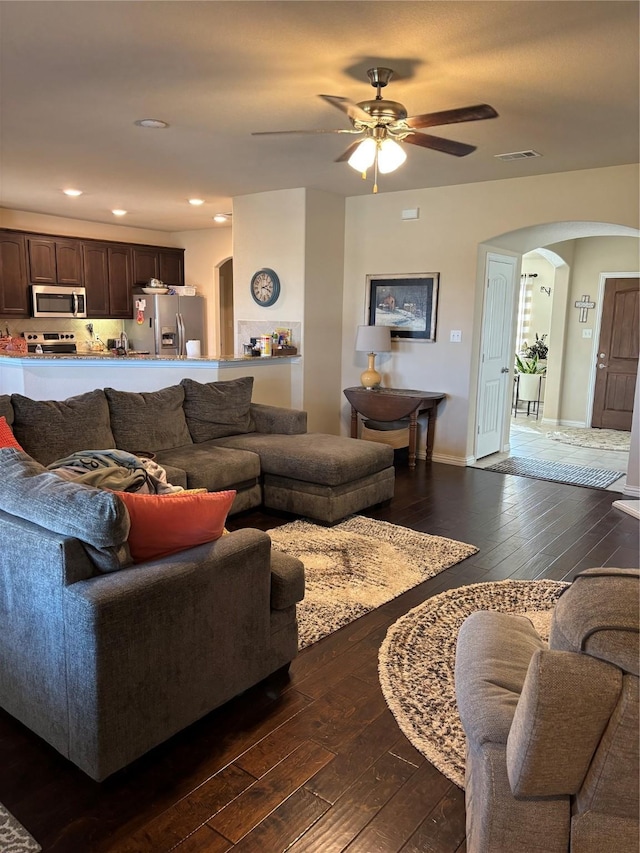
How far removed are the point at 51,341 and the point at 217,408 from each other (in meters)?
→ 4.23

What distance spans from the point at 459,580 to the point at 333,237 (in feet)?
13.7

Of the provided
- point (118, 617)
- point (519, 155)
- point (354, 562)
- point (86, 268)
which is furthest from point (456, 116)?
point (86, 268)

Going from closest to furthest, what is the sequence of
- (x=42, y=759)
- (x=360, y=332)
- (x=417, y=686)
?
(x=42, y=759), (x=417, y=686), (x=360, y=332)

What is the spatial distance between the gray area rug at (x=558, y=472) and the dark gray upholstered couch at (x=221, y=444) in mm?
1801

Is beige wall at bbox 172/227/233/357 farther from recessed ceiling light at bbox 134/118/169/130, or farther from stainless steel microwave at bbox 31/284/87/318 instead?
recessed ceiling light at bbox 134/118/169/130

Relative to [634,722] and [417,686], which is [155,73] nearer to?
[417,686]

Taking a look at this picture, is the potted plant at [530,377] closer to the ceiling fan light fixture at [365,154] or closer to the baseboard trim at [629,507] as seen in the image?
the baseboard trim at [629,507]

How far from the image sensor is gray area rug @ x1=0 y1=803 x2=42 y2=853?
5.32 feet

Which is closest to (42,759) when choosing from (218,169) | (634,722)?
(634,722)

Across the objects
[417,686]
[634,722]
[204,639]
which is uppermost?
[634,722]

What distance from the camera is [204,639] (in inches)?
79.9

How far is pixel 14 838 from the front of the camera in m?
1.65

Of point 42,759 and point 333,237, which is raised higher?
point 333,237

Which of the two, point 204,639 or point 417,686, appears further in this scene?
point 417,686
